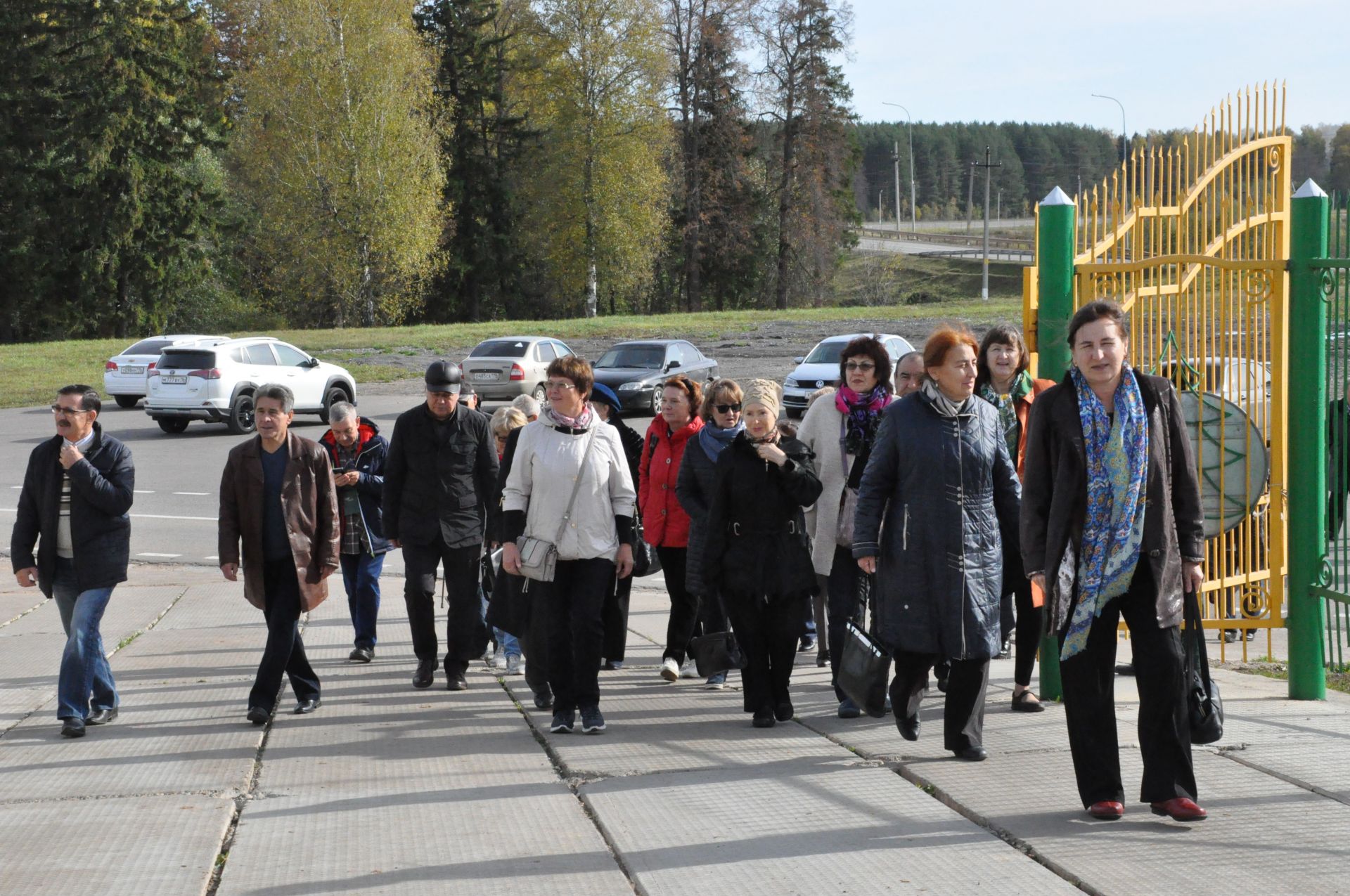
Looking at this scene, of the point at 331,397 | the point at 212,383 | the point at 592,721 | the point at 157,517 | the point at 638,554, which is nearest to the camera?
the point at 592,721

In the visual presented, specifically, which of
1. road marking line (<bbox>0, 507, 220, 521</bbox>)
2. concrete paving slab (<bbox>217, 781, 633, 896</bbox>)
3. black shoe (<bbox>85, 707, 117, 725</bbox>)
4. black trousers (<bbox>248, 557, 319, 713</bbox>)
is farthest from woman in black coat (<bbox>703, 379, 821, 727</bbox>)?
road marking line (<bbox>0, 507, 220, 521</bbox>)

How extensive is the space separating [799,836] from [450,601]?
344 cm

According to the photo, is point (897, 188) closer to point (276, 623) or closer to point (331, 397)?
point (331, 397)

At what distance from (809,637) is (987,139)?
143656mm

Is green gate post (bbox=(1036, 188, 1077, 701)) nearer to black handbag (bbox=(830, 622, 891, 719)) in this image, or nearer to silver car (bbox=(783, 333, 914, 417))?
black handbag (bbox=(830, 622, 891, 719))

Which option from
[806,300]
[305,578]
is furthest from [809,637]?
[806,300]

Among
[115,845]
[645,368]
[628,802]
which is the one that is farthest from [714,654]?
[645,368]

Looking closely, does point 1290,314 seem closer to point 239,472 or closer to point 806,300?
point 239,472

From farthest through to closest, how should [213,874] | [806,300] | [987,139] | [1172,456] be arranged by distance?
[987,139] < [806,300] < [1172,456] < [213,874]

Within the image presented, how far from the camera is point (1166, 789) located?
4.83 metres

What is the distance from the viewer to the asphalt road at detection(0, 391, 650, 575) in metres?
14.2

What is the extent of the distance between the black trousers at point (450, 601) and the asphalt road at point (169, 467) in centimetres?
515

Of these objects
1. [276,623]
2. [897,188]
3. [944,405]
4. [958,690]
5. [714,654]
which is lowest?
[714,654]

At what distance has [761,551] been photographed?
669 centimetres
